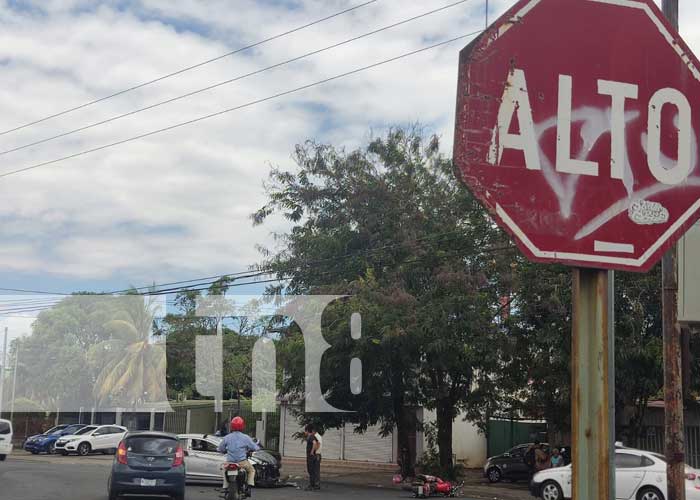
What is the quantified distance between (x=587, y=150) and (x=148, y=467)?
16997 millimetres

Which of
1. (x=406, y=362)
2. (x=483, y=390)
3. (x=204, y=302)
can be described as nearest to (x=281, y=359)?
(x=406, y=362)

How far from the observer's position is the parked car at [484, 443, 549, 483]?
100 feet

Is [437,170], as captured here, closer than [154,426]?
Yes

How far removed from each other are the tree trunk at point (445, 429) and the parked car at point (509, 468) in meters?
3.82

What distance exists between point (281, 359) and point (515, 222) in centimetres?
2583

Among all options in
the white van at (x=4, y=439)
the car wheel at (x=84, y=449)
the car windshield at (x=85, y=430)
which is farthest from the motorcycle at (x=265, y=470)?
the car windshield at (x=85, y=430)

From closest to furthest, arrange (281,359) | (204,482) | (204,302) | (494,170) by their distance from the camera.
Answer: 1. (494,170)
2. (204,482)
3. (281,359)
4. (204,302)

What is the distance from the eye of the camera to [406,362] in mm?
25984

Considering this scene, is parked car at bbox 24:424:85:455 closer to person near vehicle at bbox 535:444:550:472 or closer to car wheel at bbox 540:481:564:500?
person near vehicle at bbox 535:444:550:472

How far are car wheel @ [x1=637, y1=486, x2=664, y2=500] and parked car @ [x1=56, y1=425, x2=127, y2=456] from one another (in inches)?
1133

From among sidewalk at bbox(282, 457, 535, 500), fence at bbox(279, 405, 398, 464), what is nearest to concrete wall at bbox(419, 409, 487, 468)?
sidewalk at bbox(282, 457, 535, 500)

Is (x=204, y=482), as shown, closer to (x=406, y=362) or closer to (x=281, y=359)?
(x=281, y=359)

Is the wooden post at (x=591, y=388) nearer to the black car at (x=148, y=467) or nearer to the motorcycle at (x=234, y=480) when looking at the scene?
the motorcycle at (x=234, y=480)

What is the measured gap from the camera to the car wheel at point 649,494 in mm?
19766
